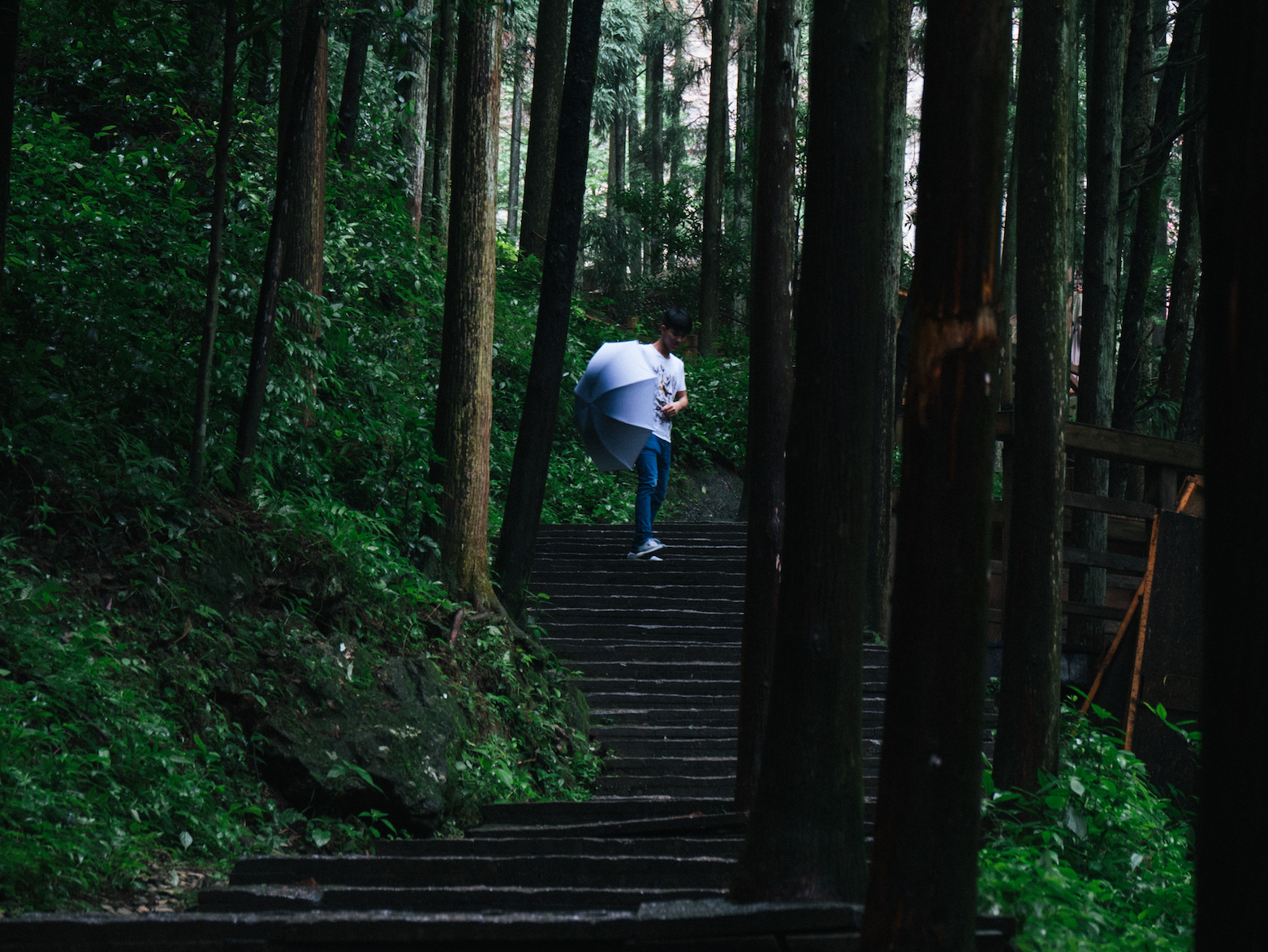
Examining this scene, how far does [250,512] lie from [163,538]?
796 mm

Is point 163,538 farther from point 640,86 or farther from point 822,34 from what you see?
point 640,86

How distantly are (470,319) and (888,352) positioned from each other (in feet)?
16.9

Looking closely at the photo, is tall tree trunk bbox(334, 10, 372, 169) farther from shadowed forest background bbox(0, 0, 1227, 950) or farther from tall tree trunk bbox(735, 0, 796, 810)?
tall tree trunk bbox(735, 0, 796, 810)

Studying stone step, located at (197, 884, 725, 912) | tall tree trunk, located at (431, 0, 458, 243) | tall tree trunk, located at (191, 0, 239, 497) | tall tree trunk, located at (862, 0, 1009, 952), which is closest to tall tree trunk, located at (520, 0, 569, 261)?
tall tree trunk, located at (431, 0, 458, 243)

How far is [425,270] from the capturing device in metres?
15.6

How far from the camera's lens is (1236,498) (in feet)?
7.20

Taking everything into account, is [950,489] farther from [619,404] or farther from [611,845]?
[619,404]

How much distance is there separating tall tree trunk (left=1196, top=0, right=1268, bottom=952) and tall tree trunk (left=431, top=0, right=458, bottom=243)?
1639 centimetres

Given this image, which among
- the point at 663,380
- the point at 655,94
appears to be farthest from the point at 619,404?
the point at 655,94

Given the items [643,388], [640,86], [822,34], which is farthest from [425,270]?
[640,86]

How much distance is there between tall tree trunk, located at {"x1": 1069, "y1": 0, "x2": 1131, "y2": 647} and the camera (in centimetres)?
1155

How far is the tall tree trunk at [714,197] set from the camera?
24.3 metres

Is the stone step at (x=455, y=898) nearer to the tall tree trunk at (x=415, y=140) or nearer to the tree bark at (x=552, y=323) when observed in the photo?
→ the tree bark at (x=552, y=323)

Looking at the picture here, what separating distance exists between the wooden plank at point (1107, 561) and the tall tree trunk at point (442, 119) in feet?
38.0
